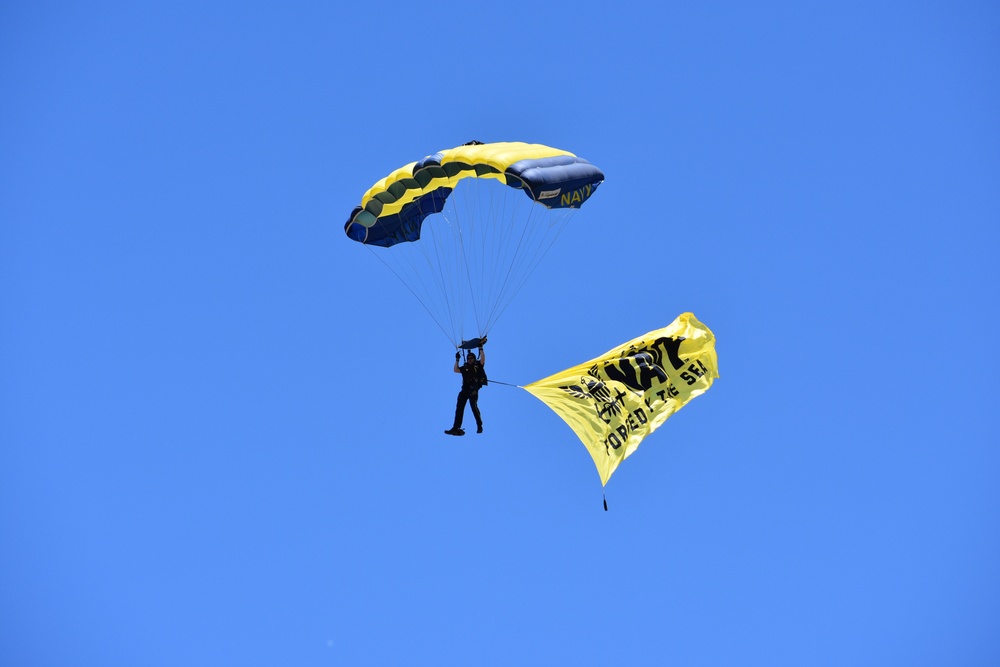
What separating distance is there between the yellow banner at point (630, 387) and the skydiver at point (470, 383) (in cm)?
113

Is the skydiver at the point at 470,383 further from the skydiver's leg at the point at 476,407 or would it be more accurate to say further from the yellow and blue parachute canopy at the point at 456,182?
the yellow and blue parachute canopy at the point at 456,182

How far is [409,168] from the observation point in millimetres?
21781

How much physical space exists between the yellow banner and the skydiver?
1.13 meters

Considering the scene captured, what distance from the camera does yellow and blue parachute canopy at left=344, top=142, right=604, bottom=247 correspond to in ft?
66.0

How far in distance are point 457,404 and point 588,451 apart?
8.37ft

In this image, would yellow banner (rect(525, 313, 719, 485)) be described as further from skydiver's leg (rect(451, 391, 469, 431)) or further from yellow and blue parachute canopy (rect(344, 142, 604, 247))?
yellow and blue parachute canopy (rect(344, 142, 604, 247))

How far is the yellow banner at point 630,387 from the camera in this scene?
22.0 m

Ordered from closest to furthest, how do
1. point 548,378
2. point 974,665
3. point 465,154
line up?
point 465,154 < point 548,378 < point 974,665

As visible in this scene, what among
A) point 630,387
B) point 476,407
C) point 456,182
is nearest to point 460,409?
point 476,407

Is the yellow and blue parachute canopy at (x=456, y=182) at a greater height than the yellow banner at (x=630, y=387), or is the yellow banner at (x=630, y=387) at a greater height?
the yellow and blue parachute canopy at (x=456, y=182)

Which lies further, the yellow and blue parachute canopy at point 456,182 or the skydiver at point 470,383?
the skydiver at point 470,383

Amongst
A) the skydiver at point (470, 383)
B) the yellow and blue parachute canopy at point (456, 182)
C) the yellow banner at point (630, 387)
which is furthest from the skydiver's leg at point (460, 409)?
the yellow and blue parachute canopy at point (456, 182)

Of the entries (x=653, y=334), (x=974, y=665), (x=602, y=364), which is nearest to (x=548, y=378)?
(x=602, y=364)

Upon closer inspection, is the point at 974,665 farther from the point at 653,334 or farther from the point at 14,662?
the point at 653,334
